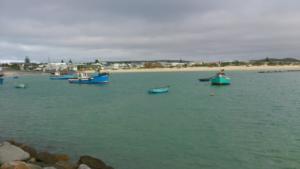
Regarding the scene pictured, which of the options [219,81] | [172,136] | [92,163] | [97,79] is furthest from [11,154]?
[97,79]

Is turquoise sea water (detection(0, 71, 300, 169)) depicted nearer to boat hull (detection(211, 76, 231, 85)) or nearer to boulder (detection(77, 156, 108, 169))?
boulder (detection(77, 156, 108, 169))

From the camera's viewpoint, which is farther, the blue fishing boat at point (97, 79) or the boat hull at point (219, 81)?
the blue fishing boat at point (97, 79)

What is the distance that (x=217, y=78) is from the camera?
72938 millimetres

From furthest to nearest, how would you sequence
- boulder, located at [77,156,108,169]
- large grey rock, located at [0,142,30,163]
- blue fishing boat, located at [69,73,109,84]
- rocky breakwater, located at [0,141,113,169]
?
1. blue fishing boat, located at [69,73,109,84]
2. boulder, located at [77,156,108,169]
3. large grey rock, located at [0,142,30,163]
4. rocky breakwater, located at [0,141,113,169]

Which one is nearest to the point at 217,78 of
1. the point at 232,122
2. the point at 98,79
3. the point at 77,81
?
the point at 98,79

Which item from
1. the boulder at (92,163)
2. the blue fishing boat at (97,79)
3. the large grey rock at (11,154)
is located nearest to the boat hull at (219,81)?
the blue fishing boat at (97,79)

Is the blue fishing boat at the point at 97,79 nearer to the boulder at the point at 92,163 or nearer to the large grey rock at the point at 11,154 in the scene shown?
the large grey rock at the point at 11,154

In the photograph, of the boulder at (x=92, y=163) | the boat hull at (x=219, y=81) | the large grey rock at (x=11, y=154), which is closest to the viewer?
the large grey rock at (x=11, y=154)

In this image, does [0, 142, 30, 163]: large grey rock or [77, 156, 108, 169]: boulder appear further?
[77, 156, 108, 169]: boulder

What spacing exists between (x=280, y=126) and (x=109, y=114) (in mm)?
15097

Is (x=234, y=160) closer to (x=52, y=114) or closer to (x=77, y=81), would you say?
(x=52, y=114)

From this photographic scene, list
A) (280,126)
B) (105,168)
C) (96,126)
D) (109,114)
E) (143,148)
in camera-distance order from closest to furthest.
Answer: (105,168)
(143,148)
(280,126)
(96,126)
(109,114)

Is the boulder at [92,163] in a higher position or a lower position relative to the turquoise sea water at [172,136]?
higher

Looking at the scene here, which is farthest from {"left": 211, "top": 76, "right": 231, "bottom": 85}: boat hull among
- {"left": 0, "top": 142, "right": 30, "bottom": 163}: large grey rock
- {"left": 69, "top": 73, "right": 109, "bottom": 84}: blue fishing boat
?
{"left": 0, "top": 142, "right": 30, "bottom": 163}: large grey rock
